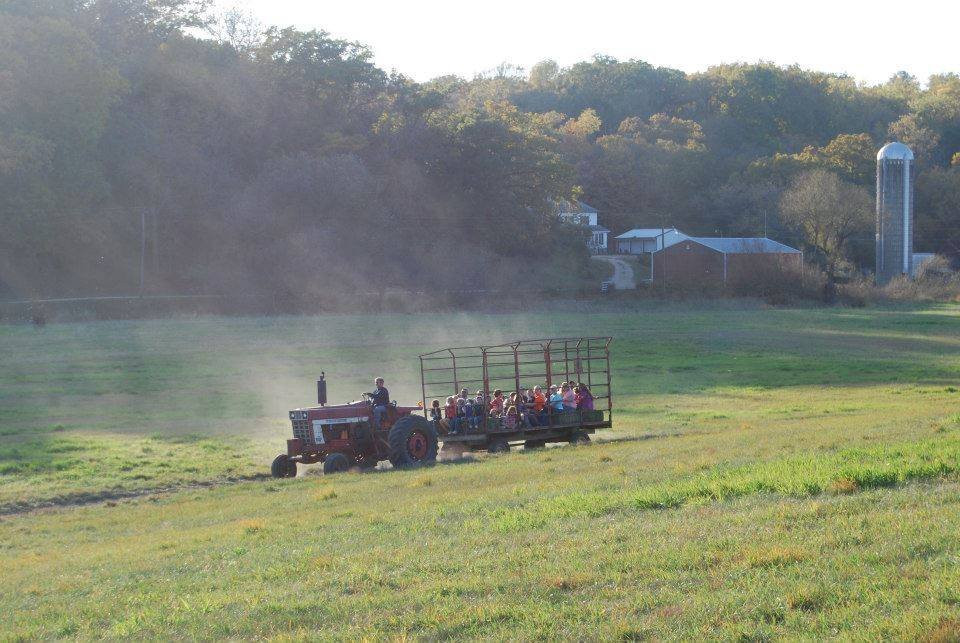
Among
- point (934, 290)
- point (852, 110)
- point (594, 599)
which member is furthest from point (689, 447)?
point (852, 110)

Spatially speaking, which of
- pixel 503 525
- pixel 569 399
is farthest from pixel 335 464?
pixel 503 525

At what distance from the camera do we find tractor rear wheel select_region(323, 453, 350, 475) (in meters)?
19.8

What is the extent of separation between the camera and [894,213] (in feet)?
279

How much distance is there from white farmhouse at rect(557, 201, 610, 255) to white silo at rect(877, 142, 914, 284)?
23.4 meters

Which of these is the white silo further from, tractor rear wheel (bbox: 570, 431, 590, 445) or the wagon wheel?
the wagon wheel

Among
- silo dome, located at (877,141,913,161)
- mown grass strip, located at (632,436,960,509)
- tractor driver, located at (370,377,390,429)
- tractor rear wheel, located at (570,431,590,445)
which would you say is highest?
silo dome, located at (877,141,913,161)

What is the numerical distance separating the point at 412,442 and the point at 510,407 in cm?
299

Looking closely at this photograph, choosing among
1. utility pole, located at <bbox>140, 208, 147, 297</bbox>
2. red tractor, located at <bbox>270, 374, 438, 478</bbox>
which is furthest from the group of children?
utility pole, located at <bbox>140, 208, 147, 297</bbox>

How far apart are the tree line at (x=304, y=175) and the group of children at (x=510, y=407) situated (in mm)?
45800

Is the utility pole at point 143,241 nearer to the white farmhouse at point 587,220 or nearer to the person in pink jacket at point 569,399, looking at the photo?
the white farmhouse at point 587,220

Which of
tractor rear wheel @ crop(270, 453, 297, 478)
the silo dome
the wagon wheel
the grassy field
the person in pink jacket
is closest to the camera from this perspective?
the grassy field

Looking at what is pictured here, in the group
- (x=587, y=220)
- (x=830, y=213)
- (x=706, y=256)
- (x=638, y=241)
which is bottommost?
(x=706, y=256)

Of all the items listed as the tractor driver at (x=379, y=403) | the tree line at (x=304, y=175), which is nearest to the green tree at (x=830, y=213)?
the tree line at (x=304, y=175)

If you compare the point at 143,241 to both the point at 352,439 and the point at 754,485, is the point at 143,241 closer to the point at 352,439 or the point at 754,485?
the point at 352,439
